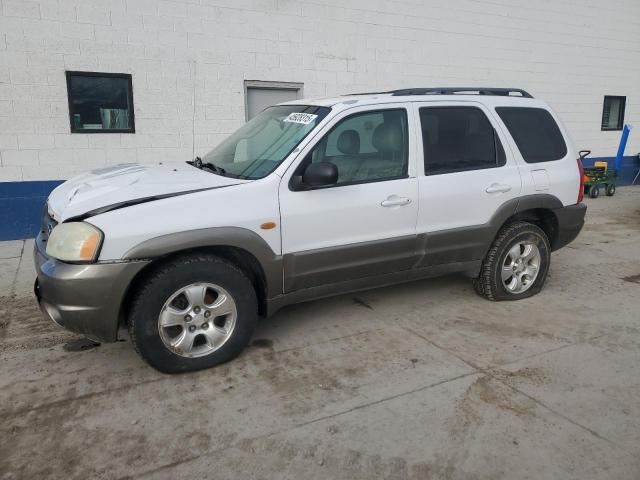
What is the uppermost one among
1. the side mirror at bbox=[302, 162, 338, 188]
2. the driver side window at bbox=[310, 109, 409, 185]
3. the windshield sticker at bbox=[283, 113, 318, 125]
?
the windshield sticker at bbox=[283, 113, 318, 125]

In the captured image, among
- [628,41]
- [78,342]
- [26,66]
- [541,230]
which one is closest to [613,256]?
[541,230]

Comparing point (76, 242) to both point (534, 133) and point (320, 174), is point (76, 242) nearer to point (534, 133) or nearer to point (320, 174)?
point (320, 174)

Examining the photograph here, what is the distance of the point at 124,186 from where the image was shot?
11.5 feet

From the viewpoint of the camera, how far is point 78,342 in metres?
4.04

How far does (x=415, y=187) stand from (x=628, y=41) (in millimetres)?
12344

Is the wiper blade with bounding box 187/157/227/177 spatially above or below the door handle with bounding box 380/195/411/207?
above

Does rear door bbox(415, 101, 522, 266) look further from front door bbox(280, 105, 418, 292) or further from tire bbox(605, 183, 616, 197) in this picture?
tire bbox(605, 183, 616, 197)

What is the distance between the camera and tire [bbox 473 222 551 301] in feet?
15.6

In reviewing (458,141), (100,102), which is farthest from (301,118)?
(100,102)

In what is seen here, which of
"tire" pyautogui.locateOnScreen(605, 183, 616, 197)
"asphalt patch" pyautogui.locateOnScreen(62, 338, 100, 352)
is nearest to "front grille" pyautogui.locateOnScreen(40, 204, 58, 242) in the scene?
"asphalt patch" pyautogui.locateOnScreen(62, 338, 100, 352)

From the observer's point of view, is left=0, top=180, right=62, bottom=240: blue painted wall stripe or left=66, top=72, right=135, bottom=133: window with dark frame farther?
left=66, top=72, right=135, bottom=133: window with dark frame

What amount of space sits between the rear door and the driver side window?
194mm

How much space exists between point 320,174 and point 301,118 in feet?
2.42

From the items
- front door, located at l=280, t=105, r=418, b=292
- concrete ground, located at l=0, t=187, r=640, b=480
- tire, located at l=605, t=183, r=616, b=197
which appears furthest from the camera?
tire, located at l=605, t=183, r=616, b=197
